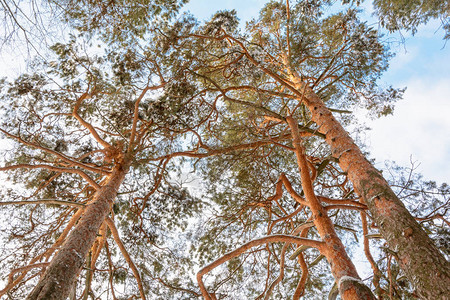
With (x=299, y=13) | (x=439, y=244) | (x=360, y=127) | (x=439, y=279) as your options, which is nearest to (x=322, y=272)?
(x=439, y=244)

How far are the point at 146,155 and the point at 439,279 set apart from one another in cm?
487

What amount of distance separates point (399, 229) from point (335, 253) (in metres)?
0.65

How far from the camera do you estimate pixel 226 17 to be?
5258mm

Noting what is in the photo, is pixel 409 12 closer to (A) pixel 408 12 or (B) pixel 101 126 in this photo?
(A) pixel 408 12

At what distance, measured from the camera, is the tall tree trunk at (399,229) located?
1.92 metres

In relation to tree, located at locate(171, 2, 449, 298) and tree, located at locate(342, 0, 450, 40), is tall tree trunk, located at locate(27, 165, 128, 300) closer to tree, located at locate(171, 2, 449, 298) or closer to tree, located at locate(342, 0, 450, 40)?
tree, located at locate(171, 2, 449, 298)

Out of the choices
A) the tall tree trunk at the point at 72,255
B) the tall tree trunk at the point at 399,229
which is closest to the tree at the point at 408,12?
the tall tree trunk at the point at 399,229

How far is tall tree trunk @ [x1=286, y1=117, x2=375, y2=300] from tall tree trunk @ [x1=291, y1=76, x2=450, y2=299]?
0.40 metres

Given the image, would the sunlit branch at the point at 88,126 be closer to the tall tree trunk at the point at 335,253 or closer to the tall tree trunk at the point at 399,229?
the tall tree trunk at the point at 335,253

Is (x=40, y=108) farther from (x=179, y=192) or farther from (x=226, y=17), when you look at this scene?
(x=226, y=17)

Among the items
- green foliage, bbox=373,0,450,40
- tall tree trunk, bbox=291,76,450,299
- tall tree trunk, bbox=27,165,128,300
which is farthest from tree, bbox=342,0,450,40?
tall tree trunk, bbox=27,165,128,300

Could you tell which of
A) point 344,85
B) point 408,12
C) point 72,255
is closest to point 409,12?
point 408,12

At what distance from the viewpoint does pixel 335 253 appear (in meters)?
2.71

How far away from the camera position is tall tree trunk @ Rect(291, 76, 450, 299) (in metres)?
1.92
